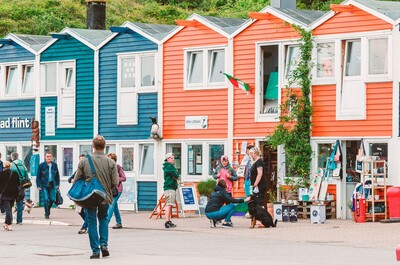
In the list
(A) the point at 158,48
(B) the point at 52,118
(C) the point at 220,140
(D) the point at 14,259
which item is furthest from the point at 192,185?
(D) the point at 14,259

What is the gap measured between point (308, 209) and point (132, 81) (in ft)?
30.9

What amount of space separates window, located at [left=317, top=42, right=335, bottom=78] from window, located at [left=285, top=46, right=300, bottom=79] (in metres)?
0.72

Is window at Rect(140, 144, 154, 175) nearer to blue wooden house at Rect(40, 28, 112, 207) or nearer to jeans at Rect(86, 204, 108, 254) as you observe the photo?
blue wooden house at Rect(40, 28, 112, 207)

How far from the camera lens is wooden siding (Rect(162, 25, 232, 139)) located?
37.6m

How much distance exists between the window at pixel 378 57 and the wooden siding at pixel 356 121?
1.26 feet

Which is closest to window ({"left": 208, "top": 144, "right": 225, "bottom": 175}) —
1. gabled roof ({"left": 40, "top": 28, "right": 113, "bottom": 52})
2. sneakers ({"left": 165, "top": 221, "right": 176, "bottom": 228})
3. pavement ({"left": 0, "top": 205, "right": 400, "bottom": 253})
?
pavement ({"left": 0, "top": 205, "right": 400, "bottom": 253})

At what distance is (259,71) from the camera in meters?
36.4

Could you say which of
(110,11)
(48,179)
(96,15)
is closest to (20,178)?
(48,179)

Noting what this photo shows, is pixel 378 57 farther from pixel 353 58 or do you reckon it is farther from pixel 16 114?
pixel 16 114

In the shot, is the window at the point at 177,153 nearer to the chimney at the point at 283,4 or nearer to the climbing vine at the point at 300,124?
the climbing vine at the point at 300,124

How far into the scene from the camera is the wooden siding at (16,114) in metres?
44.5

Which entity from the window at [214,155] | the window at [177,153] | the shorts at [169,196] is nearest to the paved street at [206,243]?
the shorts at [169,196]

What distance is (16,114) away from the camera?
4516 centimetres

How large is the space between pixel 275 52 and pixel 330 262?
17253mm
